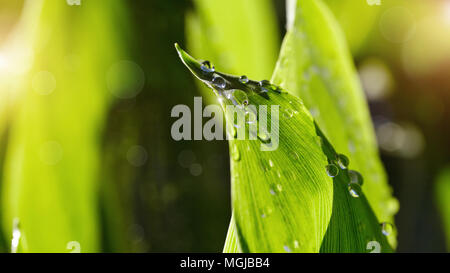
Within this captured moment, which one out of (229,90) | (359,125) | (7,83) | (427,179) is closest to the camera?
(229,90)

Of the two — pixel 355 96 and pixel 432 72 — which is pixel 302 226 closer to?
pixel 355 96

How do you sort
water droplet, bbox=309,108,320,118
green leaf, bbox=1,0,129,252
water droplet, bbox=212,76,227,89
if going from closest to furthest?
water droplet, bbox=212,76,227,89 → water droplet, bbox=309,108,320,118 → green leaf, bbox=1,0,129,252

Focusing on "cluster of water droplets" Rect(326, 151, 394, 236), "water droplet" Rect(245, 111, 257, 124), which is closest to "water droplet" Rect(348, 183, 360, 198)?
"cluster of water droplets" Rect(326, 151, 394, 236)

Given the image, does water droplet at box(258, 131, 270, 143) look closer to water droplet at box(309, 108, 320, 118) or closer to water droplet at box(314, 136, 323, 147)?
water droplet at box(314, 136, 323, 147)

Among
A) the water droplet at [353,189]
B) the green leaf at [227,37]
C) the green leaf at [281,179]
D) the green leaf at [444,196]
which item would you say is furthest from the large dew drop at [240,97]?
the green leaf at [444,196]

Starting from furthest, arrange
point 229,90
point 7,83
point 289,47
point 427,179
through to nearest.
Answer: point 427,179 → point 7,83 → point 289,47 → point 229,90


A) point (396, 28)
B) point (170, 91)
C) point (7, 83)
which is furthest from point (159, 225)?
point (396, 28)

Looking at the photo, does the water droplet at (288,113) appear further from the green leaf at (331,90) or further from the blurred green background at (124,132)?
the blurred green background at (124,132)
